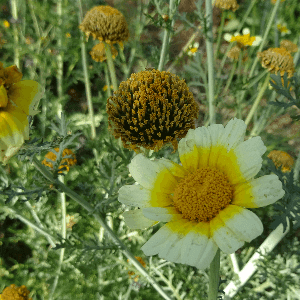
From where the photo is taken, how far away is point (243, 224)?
68cm

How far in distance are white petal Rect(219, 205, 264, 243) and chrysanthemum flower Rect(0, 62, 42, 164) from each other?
0.68 meters

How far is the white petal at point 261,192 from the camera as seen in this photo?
0.70 metres

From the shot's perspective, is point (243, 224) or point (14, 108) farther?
point (14, 108)

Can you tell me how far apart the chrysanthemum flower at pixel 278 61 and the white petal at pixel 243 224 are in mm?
1651

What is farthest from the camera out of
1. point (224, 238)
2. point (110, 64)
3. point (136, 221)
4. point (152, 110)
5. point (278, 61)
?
point (278, 61)

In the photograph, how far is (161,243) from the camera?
2.40 ft

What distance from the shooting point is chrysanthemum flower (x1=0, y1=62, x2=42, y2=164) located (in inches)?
33.2

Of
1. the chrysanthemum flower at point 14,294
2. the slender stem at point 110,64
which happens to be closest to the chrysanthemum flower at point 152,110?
the slender stem at point 110,64

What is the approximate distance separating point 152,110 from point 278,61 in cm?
147

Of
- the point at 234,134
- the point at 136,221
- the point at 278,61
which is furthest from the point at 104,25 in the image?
the point at 136,221

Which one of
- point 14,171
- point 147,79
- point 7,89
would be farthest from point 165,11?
point 14,171

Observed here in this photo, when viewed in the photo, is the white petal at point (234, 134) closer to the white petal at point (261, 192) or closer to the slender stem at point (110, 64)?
the white petal at point (261, 192)

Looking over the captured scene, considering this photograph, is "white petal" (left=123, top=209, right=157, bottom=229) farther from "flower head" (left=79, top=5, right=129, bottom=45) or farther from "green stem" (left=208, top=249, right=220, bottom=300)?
"flower head" (left=79, top=5, right=129, bottom=45)

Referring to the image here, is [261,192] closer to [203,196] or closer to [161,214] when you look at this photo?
[203,196]
